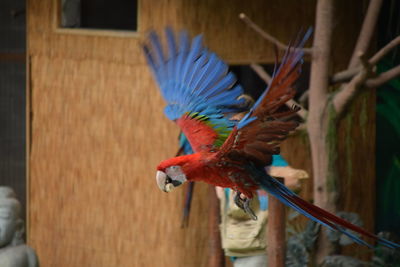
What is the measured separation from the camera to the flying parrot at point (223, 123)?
8.65ft

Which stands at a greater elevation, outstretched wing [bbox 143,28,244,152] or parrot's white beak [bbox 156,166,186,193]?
outstretched wing [bbox 143,28,244,152]

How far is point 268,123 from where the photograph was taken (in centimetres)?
268

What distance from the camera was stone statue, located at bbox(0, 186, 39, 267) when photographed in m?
4.40

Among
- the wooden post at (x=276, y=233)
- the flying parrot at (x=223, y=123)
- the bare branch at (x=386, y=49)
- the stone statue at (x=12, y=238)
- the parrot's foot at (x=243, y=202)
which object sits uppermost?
the bare branch at (x=386, y=49)

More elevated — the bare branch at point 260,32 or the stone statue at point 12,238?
the bare branch at point 260,32

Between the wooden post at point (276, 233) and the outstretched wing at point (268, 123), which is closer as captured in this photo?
the outstretched wing at point (268, 123)

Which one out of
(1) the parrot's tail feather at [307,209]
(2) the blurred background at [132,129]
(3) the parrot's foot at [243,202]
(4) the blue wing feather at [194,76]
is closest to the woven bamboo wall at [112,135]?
(2) the blurred background at [132,129]

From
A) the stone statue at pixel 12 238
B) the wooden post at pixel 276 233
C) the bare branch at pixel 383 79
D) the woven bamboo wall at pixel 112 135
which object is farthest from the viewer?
the woven bamboo wall at pixel 112 135

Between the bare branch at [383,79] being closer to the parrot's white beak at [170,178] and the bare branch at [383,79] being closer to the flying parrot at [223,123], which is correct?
the flying parrot at [223,123]

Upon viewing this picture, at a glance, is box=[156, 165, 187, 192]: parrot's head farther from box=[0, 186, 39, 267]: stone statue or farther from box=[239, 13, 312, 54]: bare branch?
box=[0, 186, 39, 267]: stone statue

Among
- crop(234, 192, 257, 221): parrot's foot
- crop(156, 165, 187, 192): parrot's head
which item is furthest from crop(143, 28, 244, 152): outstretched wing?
crop(156, 165, 187, 192): parrot's head

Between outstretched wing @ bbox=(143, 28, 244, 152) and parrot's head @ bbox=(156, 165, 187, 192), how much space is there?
0.38m

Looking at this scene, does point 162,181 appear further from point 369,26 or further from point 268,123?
point 369,26

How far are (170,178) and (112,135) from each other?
2.27 metres
